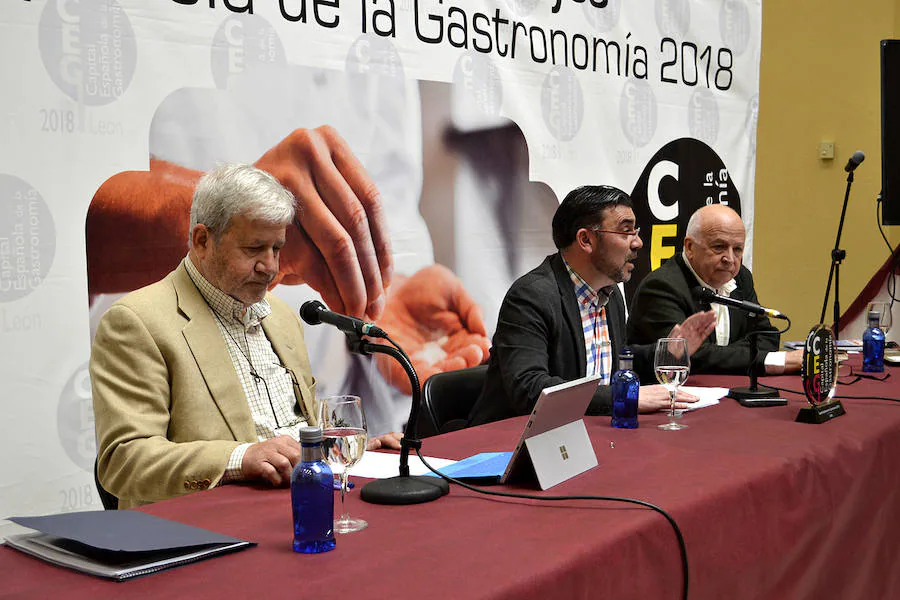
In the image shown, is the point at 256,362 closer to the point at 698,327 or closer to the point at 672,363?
the point at 672,363

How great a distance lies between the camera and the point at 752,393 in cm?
240

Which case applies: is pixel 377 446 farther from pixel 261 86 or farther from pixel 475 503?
pixel 261 86

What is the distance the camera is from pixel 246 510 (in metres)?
1.41

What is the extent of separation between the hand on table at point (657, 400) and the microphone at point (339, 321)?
956 mm

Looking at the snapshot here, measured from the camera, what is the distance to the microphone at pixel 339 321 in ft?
4.61

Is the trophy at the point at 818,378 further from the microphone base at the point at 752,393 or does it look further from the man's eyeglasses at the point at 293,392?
the man's eyeglasses at the point at 293,392

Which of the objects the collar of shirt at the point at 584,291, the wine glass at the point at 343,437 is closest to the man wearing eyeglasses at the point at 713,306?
the collar of shirt at the point at 584,291

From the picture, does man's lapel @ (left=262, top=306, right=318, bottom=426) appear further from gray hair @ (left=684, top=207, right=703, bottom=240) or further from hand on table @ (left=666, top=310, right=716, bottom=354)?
gray hair @ (left=684, top=207, right=703, bottom=240)

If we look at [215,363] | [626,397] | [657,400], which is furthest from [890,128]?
[215,363]

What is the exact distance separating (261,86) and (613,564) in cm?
214

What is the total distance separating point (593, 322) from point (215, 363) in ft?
4.08

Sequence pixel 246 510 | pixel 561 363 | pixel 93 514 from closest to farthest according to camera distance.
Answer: pixel 93 514 → pixel 246 510 → pixel 561 363

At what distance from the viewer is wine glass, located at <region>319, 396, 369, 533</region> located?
125 centimetres

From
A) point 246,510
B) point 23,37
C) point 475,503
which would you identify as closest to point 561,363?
point 475,503
